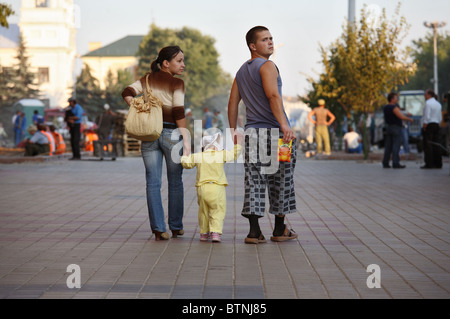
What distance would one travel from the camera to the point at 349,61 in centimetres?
2712

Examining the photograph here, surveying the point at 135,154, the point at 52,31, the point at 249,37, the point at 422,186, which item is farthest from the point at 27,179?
the point at 52,31

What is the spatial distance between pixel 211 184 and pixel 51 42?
319 ft

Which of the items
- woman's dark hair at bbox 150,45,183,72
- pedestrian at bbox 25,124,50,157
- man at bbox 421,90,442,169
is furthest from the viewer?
pedestrian at bbox 25,124,50,157

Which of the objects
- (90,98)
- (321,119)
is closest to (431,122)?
(321,119)

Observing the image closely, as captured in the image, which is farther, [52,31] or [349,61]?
[52,31]

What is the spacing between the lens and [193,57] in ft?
294

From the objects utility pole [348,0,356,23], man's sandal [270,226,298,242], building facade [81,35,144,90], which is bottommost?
man's sandal [270,226,298,242]

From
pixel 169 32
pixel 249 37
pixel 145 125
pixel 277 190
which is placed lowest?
pixel 277 190

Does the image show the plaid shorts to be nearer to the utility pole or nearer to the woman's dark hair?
the woman's dark hair

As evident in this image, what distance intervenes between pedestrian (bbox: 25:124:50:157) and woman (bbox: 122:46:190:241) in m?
17.8

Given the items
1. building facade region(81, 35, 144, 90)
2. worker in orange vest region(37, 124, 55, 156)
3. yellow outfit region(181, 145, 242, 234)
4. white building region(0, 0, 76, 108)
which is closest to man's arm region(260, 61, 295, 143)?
yellow outfit region(181, 145, 242, 234)

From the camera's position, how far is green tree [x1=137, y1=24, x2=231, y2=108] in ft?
294

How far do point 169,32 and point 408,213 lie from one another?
8300 centimetres

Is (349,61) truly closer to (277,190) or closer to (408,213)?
(408,213)
